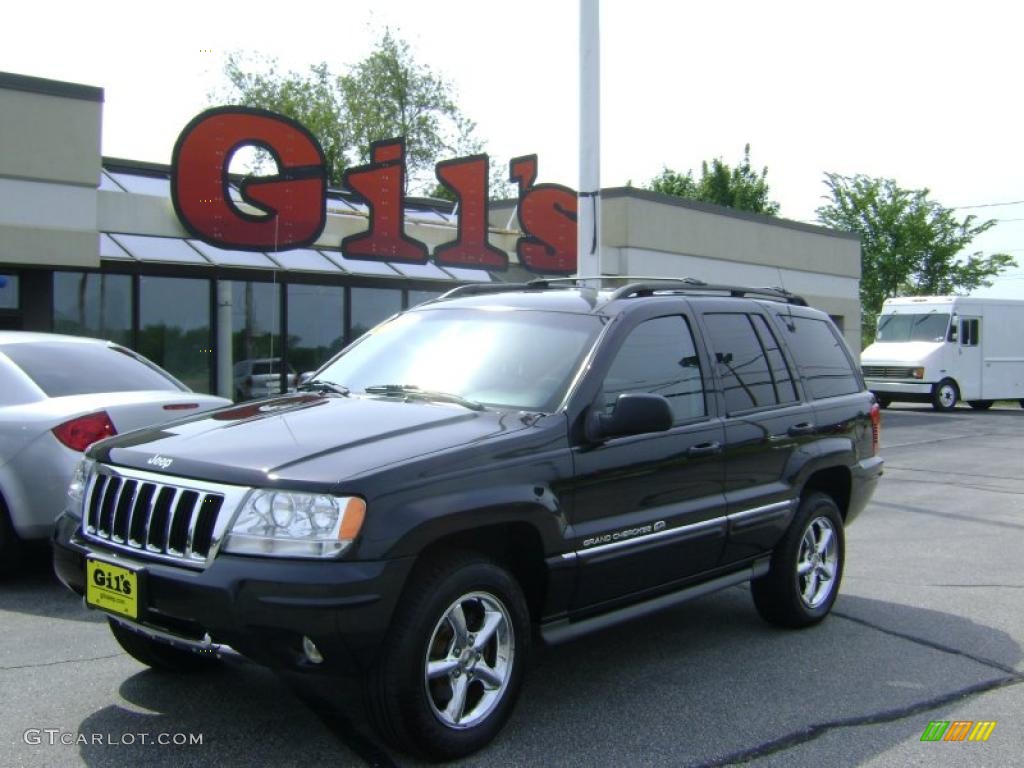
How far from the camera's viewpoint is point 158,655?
4.55m

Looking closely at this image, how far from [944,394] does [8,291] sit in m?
21.2

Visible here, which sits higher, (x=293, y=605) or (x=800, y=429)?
(x=800, y=429)

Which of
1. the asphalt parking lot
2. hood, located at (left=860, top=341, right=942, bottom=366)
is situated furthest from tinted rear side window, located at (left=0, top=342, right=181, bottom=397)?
hood, located at (left=860, top=341, right=942, bottom=366)

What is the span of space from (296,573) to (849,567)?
5211 millimetres

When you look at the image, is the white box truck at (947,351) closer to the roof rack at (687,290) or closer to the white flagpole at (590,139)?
the white flagpole at (590,139)

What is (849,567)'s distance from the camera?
755cm

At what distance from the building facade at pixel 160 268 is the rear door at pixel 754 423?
8428 mm

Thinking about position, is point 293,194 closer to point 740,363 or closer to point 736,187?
point 740,363

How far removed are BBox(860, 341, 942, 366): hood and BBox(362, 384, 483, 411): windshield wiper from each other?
920 inches

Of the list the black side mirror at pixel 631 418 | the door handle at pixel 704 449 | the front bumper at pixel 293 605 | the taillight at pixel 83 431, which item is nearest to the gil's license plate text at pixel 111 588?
the front bumper at pixel 293 605

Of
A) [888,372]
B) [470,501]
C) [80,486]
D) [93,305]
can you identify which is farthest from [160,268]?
[888,372]

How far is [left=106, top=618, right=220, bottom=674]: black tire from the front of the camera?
4500 millimetres

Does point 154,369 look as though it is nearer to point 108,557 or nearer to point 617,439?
point 108,557

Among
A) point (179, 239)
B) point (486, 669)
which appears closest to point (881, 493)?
point (486, 669)
